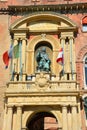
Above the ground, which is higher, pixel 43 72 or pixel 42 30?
pixel 42 30

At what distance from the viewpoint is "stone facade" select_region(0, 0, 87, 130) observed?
19.3 meters

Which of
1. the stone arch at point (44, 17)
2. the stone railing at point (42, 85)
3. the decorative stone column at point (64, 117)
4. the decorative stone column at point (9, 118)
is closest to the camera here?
the decorative stone column at point (64, 117)

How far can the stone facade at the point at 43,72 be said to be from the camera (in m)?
19.3

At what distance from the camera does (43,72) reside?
814 inches

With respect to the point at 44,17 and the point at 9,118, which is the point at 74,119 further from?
the point at 44,17

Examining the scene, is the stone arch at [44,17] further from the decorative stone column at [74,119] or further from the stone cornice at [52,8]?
the decorative stone column at [74,119]

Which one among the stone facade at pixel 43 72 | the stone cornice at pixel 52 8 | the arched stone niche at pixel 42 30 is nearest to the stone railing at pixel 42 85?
the stone facade at pixel 43 72

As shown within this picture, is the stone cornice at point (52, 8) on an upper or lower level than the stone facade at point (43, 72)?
upper

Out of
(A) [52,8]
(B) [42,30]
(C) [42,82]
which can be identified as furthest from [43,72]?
(A) [52,8]

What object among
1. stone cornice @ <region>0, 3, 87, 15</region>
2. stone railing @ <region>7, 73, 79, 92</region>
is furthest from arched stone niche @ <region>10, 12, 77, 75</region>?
stone railing @ <region>7, 73, 79, 92</region>

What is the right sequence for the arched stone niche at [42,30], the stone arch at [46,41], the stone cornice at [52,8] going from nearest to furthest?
1. the stone arch at [46,41]
2. the arched stone niche at [42,30]
3. the stone cornice at [52,8]

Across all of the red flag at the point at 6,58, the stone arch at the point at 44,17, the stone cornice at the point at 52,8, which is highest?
the stone cornice at the point at 52,8

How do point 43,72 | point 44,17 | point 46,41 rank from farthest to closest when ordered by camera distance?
point 44,17 < point 46,41 < point 43,72

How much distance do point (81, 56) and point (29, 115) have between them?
18.9 feet
